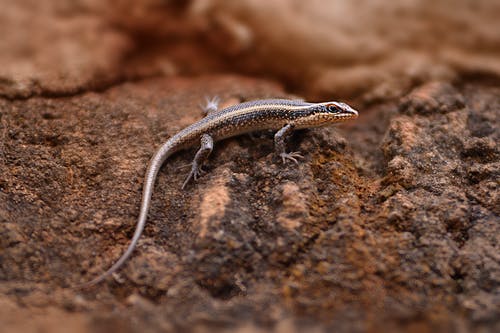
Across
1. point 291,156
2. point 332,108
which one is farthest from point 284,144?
point 332,108

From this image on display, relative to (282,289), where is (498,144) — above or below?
above

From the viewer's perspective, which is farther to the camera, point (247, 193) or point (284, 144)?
point (284, 144)

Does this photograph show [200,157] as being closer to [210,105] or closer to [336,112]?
[210,105]

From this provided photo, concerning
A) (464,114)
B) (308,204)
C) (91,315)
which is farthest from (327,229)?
(464,114)

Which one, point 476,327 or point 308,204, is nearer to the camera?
point 476,327

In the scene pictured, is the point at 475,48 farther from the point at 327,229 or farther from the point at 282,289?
the point at 282,289

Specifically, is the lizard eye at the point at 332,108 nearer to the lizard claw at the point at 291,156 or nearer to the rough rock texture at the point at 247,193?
the rough rock texture at the point at 247,193
